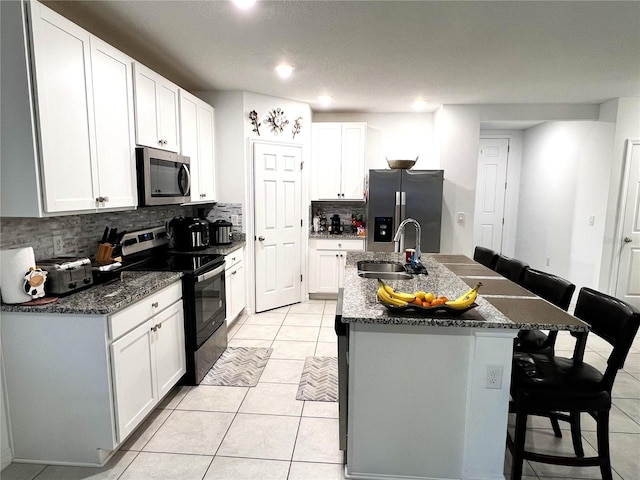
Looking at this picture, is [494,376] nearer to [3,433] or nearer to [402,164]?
[3,433]

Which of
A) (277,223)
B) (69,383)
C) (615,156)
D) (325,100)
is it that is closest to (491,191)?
(615,156)

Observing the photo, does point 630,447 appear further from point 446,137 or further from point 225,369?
point 446,137

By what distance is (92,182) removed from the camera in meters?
2.10

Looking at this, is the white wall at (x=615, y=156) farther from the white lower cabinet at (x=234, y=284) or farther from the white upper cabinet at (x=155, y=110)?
the white upper cabinet at (x=155, y=110)

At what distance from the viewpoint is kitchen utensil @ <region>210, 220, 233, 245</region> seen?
3846mm

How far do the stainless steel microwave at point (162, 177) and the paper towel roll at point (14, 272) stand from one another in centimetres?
87

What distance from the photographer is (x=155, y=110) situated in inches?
110

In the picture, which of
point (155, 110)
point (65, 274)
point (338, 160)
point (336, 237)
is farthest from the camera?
point (338, 160)

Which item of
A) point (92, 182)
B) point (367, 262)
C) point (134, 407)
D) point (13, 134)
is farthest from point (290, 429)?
point (13, 134)

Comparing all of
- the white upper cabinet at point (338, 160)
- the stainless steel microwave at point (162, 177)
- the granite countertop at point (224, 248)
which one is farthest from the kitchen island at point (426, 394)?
the white upper cabinet at point (338, 160)

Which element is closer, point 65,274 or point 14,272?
point 14,272

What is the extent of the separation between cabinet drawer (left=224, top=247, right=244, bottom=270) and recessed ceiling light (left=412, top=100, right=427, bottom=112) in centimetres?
274

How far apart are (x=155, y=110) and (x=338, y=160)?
262 cm

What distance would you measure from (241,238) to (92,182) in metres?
2.14
